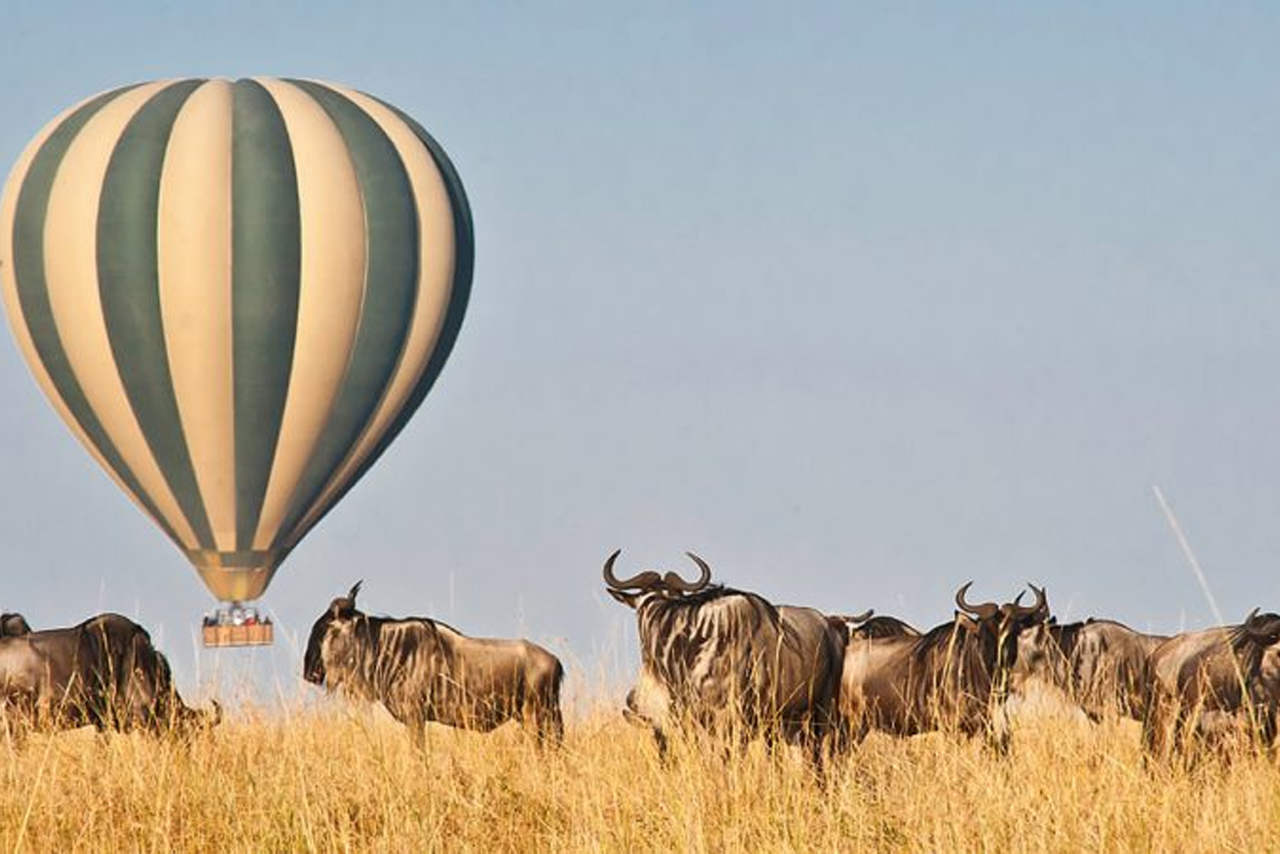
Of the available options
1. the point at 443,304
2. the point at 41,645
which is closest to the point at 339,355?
the point at 443,304

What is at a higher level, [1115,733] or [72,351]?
[72,351]

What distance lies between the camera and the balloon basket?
4253 centimetres

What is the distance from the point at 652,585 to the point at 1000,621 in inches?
129

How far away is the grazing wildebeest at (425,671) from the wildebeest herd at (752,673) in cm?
1

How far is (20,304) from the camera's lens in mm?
40969

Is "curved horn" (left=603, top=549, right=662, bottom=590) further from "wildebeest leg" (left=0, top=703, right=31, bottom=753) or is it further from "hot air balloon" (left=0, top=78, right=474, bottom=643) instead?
"hot air balloon" (left=0, top=78, right=474, bottom=643)

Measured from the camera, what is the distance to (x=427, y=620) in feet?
61.1

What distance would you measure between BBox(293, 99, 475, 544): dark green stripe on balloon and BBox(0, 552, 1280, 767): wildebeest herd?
22346 millimetres

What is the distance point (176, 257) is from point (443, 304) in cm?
459

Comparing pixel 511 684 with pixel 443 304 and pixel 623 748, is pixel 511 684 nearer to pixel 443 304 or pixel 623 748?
pixel 623 748

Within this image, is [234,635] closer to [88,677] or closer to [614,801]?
[88,677]

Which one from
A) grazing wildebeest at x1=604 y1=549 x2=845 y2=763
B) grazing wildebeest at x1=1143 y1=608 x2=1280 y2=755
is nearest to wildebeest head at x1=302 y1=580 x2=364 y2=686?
grazing wildebeest at x1=604 y1=549 x2=845 y2=763

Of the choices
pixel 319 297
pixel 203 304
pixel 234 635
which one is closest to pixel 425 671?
pixel 319 297

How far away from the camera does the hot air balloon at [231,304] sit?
130ft
